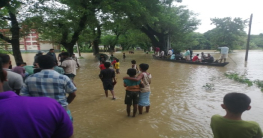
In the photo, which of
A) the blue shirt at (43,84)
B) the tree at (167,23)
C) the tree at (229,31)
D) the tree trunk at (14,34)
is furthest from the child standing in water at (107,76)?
the tree at (229,31)

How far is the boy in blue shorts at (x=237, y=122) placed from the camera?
1931 mm

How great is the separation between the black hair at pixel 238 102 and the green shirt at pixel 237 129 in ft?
0.44

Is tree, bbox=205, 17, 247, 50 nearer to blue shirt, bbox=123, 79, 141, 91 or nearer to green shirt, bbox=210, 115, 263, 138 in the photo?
blue shirt, bbox=123, 79, 141, 91

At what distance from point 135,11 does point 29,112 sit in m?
14.9

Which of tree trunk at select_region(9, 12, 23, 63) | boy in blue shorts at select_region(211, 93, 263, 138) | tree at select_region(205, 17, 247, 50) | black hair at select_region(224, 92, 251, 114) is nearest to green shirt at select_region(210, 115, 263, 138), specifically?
boy in blue shorts at select_region(211, 93, 263, 138)

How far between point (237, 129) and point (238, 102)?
1.04 feet

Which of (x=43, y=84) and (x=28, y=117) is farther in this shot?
(x=43, y=84)

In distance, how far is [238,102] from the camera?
77.2 inches

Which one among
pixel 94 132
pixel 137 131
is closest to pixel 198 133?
pixel 137 131

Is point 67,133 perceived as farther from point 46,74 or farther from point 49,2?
point 49,2

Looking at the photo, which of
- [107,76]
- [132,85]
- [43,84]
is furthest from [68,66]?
[43,84]

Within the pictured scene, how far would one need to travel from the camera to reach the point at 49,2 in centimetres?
1073

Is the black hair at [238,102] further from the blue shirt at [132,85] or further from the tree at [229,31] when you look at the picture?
the tree at [229,31]

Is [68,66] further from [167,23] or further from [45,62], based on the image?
[167,23]
